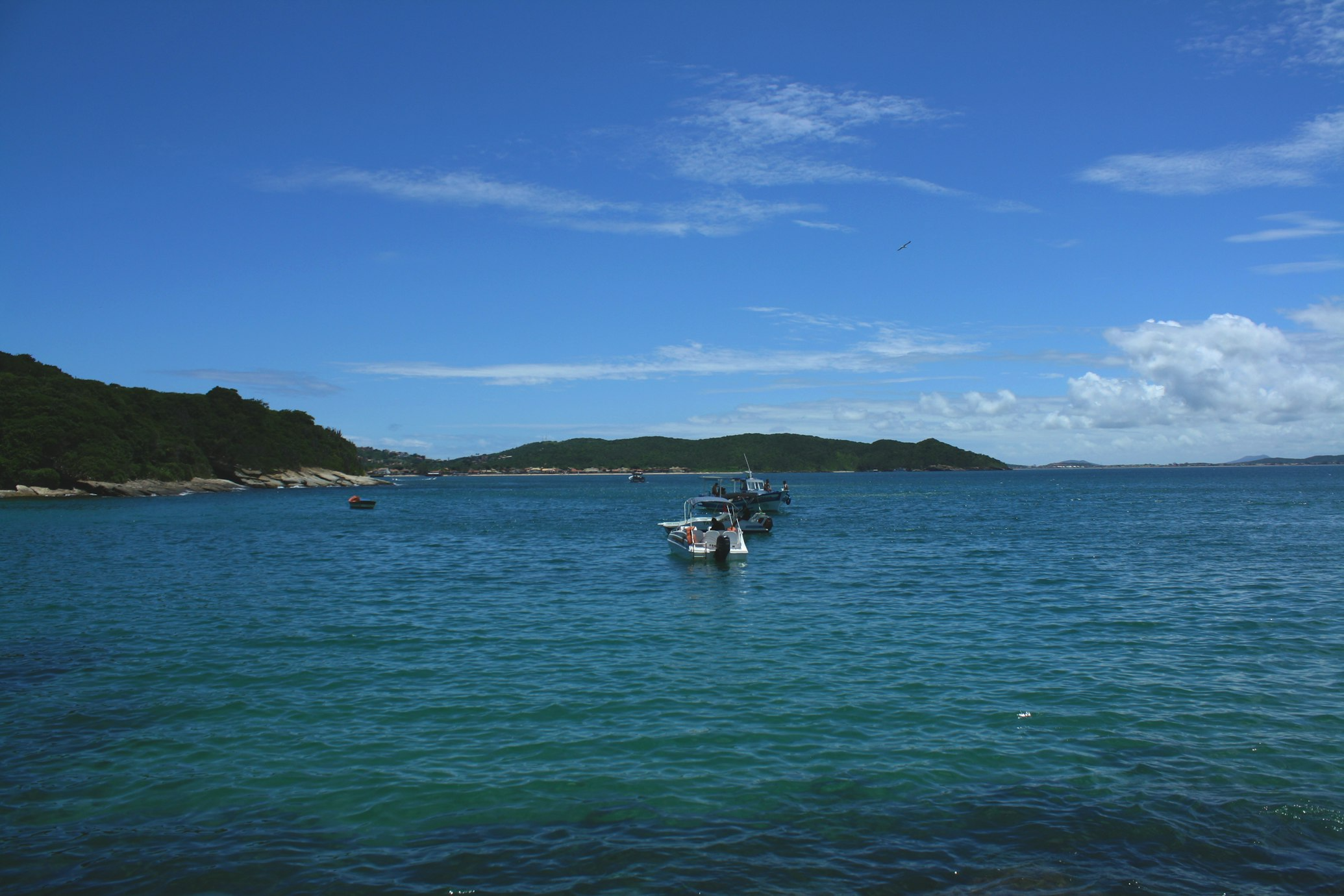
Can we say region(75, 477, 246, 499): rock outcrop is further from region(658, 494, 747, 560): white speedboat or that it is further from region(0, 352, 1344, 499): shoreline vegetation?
region(658, 494, 747, 560): white speedboat

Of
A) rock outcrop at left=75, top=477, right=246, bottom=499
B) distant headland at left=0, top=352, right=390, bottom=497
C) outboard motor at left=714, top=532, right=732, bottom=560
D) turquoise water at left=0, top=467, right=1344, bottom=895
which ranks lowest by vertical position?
turquoise water at left=0, top=467, right=1344, bottom=895

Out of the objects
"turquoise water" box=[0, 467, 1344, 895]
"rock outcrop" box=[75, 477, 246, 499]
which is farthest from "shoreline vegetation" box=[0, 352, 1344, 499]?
"turquoise water" box=[0, 467, 1344, 895]

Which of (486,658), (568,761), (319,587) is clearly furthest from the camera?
(319,587)

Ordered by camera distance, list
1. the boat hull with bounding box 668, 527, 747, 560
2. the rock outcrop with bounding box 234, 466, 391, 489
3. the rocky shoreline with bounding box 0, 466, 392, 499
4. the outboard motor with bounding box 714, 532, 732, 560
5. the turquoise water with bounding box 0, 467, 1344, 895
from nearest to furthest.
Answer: the turquoise water with bounding box 0, 467, 1344, 895
the outboard motor with bounding box 714, 532, 732, 560
the boat hull with bounding box 668, 527, 747, 560
the rocky shoreline with bounding box 0, 466, 392, 499
the rock outcrop with bounding box 234, 466, 391, 489

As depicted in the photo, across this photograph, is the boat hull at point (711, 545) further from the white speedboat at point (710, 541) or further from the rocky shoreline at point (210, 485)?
the rocky shoreline at point (210, 485)

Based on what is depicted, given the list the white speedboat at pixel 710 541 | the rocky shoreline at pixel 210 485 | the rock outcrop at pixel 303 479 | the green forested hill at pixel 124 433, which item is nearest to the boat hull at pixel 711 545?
the white speedboat at pixel 710 541

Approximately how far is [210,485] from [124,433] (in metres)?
16.0

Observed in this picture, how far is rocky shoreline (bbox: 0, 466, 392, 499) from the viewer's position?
9294 centimetres

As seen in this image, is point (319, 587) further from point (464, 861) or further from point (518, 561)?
point (464, 861)

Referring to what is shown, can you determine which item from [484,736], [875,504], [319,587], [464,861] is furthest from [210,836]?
[875,504]

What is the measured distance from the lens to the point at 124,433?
110 meters

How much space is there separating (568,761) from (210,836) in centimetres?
487

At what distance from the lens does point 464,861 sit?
31.2 ft

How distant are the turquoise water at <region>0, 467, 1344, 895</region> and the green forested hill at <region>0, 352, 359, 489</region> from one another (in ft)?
258
